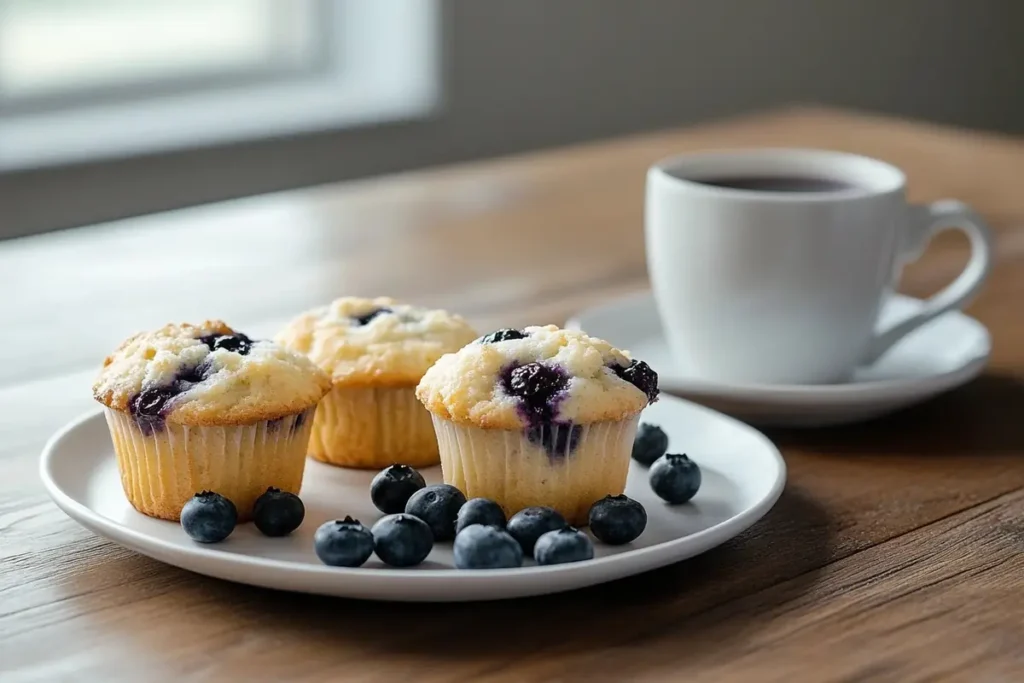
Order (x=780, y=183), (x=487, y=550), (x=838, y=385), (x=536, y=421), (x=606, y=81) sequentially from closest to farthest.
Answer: (x=487, y=550)
(x=536, y=421)
(x=838, y=385)
(x=780, y=183)
(x=606, y=81)

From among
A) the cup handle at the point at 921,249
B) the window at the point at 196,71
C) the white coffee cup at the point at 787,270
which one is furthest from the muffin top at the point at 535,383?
the window at the point at 196,71

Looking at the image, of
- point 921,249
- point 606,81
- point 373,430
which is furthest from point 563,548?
point 606,81

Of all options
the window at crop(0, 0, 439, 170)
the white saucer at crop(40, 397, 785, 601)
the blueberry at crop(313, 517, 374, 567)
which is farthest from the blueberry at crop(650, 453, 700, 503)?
the window at crop(0, 0, 439, 170)

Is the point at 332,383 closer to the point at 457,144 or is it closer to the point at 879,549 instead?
the point at 879,549

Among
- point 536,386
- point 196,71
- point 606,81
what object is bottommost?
point 606,81

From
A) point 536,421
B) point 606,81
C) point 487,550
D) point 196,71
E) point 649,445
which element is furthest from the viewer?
point 606,81


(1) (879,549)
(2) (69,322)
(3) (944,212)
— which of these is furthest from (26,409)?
(3) (944,212)

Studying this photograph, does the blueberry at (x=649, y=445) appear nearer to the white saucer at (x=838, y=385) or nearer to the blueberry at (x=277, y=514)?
the white saucer at (x=838, y=385)

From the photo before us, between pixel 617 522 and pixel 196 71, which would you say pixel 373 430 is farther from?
pixel 196 71
